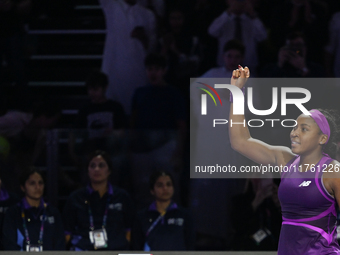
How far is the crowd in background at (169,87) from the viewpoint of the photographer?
4.97 m

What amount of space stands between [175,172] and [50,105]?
1470mm

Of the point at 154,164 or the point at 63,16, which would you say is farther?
the point at 63,16

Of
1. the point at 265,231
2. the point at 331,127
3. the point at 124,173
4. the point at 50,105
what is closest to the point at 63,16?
the point at 50,105

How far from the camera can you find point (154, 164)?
5.05 m

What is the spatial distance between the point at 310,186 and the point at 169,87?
2679 mm

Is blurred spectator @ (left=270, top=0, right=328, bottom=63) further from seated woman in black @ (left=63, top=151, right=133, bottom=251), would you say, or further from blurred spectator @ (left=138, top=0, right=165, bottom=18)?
seated woman in black @ (left=63, top=151, right=133, bottom=251)

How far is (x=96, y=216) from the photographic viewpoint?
4.95 m

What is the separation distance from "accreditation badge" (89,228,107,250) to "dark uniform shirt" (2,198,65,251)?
0.88ft

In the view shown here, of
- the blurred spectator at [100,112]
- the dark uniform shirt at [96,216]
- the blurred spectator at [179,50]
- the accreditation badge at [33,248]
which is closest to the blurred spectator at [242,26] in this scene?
the blurred spectator at [179,50]

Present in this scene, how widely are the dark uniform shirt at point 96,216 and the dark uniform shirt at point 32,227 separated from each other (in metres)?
0.10

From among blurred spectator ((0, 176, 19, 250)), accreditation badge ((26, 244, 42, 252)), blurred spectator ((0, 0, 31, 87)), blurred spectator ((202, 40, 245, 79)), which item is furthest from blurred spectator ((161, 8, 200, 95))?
accreditation badge ((26, 244, 42, 252))

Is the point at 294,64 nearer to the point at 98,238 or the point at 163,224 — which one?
the point at 163,224

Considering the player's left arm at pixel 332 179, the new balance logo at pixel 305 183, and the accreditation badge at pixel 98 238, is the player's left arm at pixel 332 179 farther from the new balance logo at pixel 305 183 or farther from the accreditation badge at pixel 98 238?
the accreditation badge at pixel 98 238

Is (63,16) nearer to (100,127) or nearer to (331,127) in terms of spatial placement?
(100,127)
